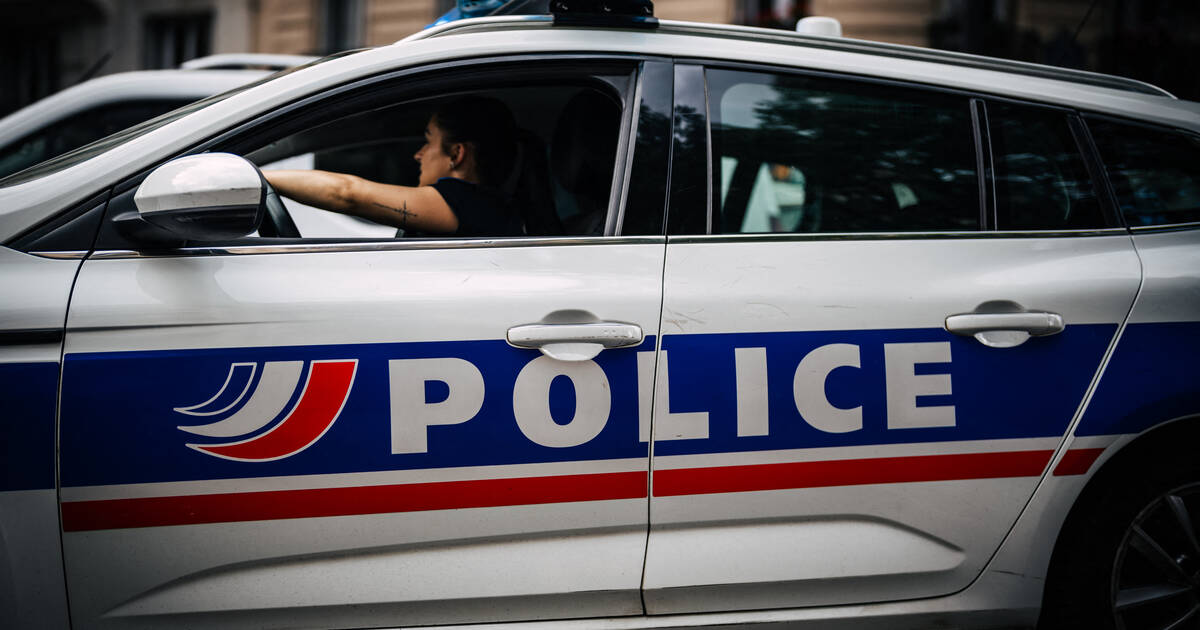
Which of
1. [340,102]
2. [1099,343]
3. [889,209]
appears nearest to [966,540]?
[1099,343]

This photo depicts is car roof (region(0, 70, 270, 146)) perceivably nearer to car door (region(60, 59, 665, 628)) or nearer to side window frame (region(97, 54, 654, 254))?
side window frame (region(97, 54, 654, 254))

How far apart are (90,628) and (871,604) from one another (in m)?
1.54

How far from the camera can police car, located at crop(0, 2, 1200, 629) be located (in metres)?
1.63

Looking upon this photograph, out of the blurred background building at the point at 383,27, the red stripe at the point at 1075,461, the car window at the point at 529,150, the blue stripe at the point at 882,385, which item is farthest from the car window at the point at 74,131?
the red stripe at the point at 1075,461

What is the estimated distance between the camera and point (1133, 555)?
191cm

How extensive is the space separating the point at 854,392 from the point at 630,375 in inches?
18.0

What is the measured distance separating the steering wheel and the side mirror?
47 centimetres

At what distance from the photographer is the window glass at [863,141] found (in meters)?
1.95

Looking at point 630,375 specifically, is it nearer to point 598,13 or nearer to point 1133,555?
point 598,13

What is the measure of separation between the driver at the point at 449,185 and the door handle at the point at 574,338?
44 centimetres

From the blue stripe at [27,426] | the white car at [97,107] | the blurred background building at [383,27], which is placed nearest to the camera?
the blue stripe at [27,426]

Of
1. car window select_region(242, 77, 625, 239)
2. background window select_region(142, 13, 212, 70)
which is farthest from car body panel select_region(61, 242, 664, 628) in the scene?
background window select_region(142, 13, 212, 70)

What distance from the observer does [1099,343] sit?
180cm

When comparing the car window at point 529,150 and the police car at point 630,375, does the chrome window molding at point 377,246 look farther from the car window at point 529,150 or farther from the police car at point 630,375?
the car window at point 529,150
